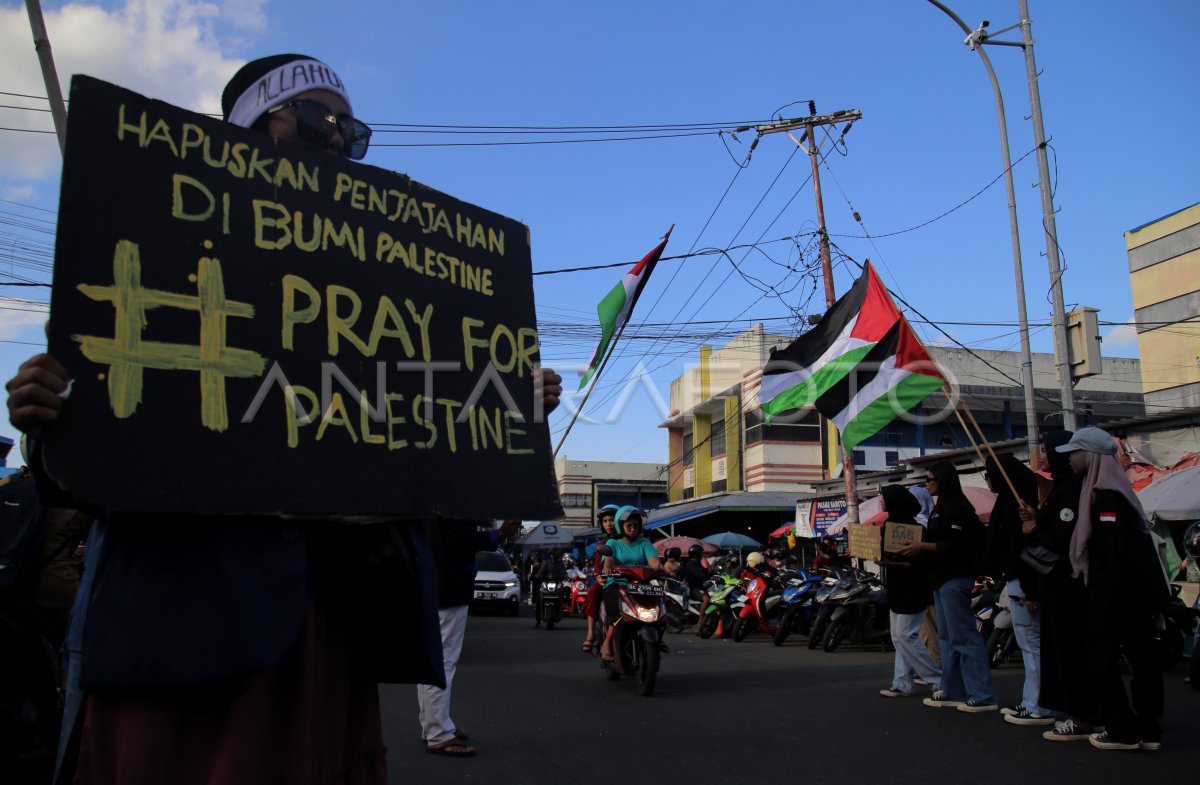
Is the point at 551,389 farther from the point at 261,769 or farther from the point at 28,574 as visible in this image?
the point at 28,574

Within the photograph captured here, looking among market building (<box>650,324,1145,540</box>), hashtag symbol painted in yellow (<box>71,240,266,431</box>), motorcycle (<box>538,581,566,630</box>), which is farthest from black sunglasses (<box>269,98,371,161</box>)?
market building (<box>650,324,1145,540</box>)

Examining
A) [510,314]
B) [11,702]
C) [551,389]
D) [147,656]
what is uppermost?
[510,314]

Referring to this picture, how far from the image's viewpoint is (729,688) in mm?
8750

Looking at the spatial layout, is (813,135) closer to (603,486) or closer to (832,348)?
(832,348)

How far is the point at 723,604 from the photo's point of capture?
15.6 metres

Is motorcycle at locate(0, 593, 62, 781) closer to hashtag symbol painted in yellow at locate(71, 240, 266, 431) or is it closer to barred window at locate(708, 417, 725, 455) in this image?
hashtag symbol painted in yellow at locate(71, 240, 266, 431)

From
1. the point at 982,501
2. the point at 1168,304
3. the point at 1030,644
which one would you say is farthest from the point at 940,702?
the point at 1168,304

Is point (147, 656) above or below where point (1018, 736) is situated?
above

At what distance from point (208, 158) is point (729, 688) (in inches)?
302

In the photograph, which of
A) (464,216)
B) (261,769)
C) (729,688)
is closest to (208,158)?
(464,216)

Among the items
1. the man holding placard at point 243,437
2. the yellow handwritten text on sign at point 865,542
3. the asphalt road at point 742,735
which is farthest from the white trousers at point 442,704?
the yellow handwritten text on sign at point 865,542

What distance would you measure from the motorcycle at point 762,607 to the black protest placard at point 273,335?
Result: 12792 mm

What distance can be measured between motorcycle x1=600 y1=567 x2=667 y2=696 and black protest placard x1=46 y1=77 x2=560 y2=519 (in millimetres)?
6046

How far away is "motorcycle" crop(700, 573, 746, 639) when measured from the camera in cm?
1536
